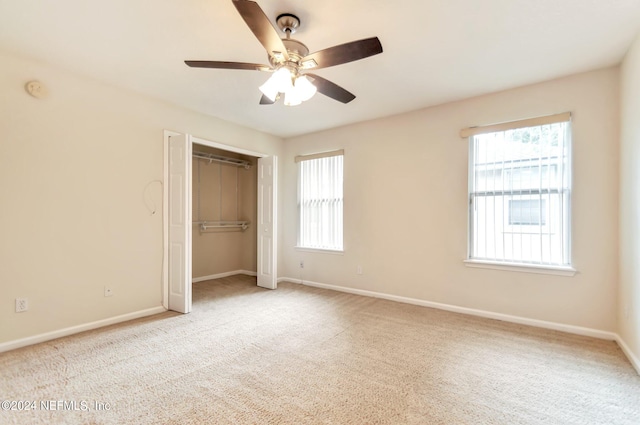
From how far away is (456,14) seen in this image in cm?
216

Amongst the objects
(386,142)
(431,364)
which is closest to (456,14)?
(386,142)

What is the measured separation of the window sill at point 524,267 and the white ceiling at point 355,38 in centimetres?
197

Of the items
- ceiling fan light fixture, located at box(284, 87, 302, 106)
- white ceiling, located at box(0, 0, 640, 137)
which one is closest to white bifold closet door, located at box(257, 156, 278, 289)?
white ceiling, located at box(0, 0, 640, 137)

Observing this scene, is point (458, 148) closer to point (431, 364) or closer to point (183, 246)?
point (431, 364)

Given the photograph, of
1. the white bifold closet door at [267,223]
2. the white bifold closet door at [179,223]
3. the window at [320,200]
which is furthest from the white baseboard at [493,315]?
the white bifold closet door at [179,223]

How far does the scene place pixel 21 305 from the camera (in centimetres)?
278

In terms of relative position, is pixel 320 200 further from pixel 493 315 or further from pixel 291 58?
pixel 291 58

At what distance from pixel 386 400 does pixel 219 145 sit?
12.5ft

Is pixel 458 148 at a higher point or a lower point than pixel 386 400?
higher

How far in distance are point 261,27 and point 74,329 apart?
3.38m

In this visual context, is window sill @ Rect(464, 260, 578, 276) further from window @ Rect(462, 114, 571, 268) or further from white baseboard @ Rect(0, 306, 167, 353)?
white baseboard @ Rect(0, 306, 167, 353)

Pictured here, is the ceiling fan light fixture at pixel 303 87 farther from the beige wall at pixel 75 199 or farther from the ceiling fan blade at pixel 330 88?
the beige wall at pixel 75 199

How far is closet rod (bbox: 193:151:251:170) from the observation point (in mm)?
5422

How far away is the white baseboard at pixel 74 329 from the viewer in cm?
272
